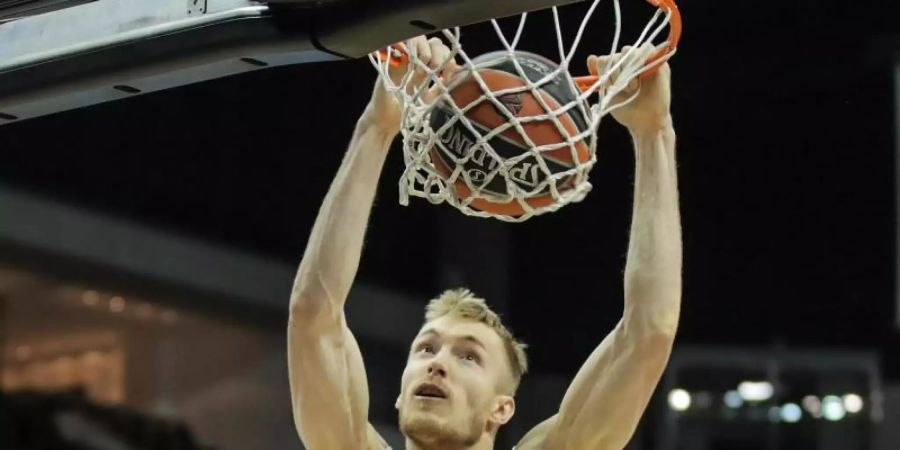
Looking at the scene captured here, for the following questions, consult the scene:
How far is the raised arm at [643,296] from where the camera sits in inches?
119

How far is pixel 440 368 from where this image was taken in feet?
10.4

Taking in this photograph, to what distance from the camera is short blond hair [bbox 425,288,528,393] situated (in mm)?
3326

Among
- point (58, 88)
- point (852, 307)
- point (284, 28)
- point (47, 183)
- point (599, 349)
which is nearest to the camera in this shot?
point (284, 28)

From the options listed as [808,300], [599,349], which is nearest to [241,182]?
[808,300]

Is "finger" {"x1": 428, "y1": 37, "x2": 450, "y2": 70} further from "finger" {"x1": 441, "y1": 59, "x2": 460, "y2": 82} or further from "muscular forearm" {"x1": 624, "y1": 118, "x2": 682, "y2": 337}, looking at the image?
"muscular forearm" {"x1": 624, "y1": 118, "x2": 682, "y2": 337}

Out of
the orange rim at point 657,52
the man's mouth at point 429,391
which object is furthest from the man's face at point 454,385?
the orange rim at point 657,52

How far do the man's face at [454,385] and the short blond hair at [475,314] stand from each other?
0.02 m

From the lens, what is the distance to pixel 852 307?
6008mm

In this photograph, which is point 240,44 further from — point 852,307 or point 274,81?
point 274,81

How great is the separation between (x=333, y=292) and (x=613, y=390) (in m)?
0.64

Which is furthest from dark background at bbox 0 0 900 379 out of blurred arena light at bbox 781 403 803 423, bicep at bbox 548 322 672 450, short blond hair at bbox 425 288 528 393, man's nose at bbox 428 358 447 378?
bicep at bbox 548 322 672 450

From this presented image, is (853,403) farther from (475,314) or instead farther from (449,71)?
(449,71)

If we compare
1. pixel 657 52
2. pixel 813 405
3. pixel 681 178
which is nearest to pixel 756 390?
pixel 813 405

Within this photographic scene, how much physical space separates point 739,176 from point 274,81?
7.69ft
